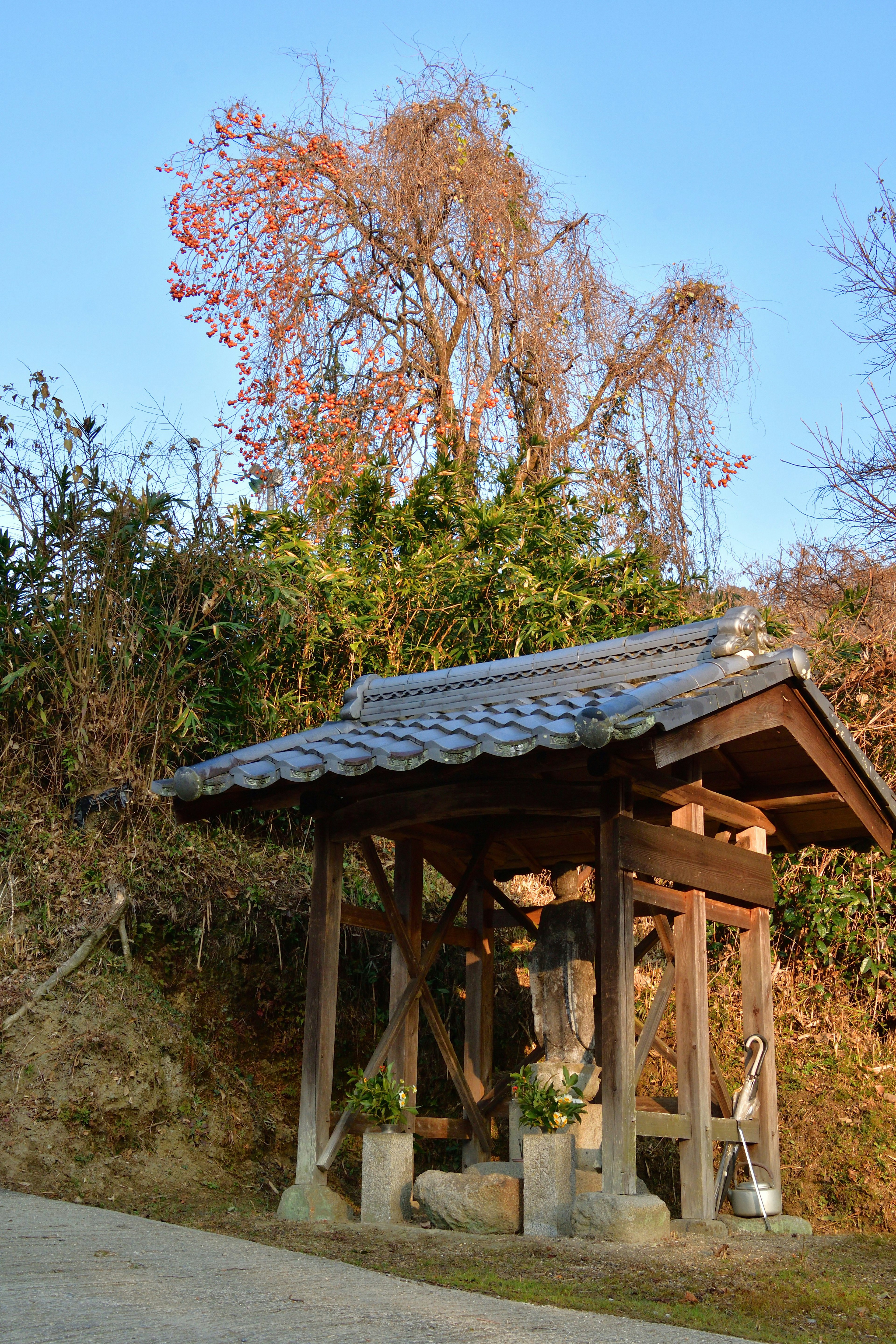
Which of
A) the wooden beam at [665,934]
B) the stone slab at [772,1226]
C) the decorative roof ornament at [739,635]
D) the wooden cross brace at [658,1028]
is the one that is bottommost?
the stone slab at [772,1226]

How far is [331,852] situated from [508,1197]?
2.02 m

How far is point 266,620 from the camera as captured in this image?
9.23 m

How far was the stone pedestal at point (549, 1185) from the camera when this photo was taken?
17.7 ft

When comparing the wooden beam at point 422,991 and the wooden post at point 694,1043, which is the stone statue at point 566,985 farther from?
the wooden post at point 694,1043

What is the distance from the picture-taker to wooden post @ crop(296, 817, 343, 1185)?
6.21 meters

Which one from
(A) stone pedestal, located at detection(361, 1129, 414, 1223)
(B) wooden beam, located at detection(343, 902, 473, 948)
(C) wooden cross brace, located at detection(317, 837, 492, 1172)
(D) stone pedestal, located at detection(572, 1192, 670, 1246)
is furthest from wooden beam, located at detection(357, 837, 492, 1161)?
(D) stone pedestal, located at detection(572, 1192, 670, 1246)

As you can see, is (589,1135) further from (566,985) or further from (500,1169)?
(566,985)

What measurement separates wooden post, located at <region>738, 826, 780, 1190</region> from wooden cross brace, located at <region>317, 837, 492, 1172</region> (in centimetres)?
156

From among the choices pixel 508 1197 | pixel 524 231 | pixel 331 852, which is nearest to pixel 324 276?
pixel 524 231

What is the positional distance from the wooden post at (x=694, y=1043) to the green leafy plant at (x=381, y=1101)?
1.41m

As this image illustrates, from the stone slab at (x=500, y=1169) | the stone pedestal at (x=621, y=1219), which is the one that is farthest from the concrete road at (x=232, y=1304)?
the stone slab at (x=500, y=1169)

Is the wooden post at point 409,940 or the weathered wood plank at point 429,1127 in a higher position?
the wooden post at point 409,940

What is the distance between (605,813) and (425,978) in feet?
5.65

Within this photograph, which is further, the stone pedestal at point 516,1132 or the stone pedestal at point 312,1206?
the stone pedestal at point 516,1132
